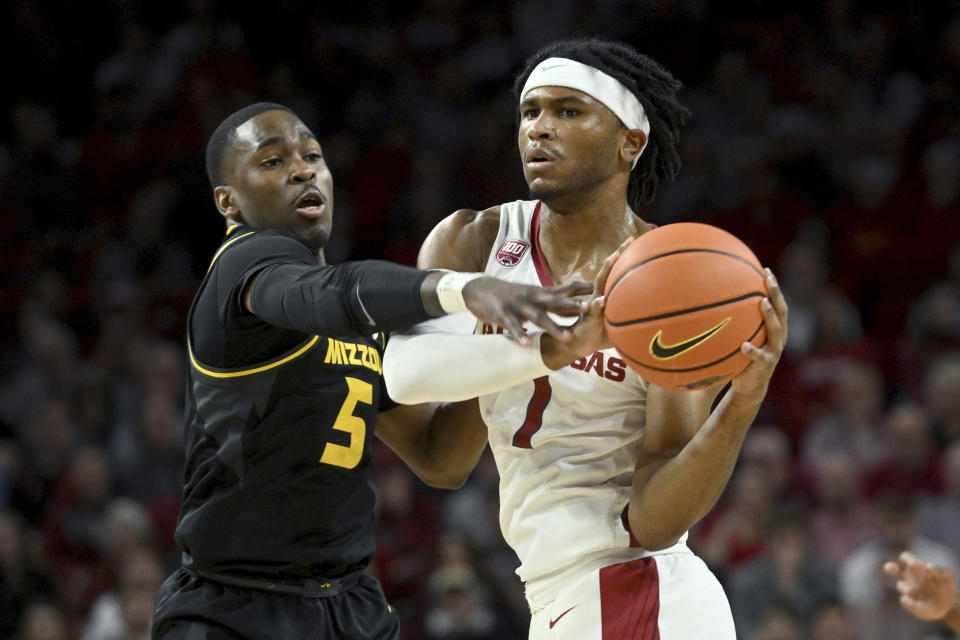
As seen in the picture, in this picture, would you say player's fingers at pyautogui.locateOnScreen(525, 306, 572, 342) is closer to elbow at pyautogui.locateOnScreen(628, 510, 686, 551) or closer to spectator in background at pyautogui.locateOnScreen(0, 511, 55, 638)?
elbow at pyautogui.locateOnScreen(628, 510, 686, 551)

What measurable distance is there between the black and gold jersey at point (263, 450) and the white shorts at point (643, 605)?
0.67 metres

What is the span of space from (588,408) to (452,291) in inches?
35.4

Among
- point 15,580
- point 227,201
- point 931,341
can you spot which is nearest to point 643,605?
point 227,201

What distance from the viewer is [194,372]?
362 cm

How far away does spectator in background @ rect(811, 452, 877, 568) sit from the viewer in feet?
22.3

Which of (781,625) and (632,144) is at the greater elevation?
(632,144)

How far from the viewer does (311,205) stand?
147 inches

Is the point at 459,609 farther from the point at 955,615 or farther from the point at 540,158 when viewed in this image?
the point at 540,158

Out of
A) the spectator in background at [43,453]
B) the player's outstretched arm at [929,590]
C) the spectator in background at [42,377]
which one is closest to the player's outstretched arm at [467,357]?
the player's outstretched arm at [929,590]

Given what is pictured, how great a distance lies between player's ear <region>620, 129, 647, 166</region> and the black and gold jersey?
36.1 inches

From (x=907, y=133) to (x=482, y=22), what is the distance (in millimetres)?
3595

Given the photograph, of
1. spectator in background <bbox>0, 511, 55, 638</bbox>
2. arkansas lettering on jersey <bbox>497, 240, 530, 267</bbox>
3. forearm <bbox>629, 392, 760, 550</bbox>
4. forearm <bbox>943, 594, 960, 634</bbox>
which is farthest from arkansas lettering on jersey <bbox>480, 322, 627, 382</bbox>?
spectator in background <bbox>0, 511, 55, 638</bbox>

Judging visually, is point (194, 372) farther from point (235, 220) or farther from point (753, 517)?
point (753, 517)

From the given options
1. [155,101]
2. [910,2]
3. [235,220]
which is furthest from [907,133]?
[235,220]
